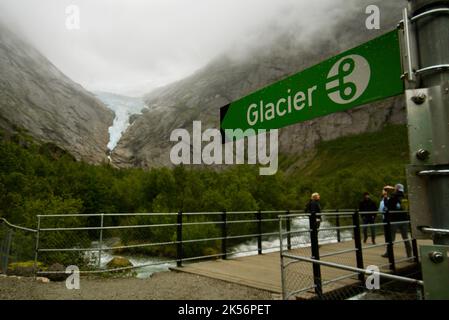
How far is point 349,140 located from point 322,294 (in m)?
169

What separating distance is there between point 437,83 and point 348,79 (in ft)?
2.59

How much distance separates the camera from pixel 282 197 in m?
40.9

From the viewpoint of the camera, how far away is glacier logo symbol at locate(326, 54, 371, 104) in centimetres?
215

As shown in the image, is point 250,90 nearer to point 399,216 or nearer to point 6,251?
point 399,216

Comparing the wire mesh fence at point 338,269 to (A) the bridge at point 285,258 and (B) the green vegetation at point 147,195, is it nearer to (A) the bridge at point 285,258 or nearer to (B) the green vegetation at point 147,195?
(A) the bridge at point 285,258

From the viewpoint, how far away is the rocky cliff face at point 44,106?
113 m

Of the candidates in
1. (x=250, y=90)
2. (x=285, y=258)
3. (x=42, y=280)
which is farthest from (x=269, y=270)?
(x=250, y=90)

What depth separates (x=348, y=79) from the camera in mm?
2258

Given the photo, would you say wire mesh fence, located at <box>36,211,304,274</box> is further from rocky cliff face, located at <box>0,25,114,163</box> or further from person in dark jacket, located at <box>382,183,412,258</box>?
rocky cliff face, located at <box>0,25,114,163</box>

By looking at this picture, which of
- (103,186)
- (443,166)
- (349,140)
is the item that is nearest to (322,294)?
(443,166)

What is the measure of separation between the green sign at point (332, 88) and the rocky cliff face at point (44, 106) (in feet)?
356

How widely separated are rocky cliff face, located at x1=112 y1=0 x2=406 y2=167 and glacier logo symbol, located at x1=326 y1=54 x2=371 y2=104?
5344 inches

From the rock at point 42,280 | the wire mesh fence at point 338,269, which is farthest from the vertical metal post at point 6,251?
the wire mesh fence at point 338,269
